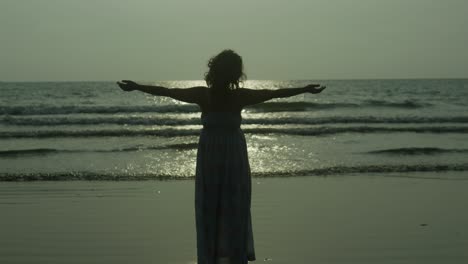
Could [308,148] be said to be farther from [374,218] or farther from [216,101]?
[216,101]

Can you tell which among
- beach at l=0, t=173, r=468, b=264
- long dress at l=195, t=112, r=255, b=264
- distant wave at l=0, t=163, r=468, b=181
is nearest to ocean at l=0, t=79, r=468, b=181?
distant wave at l=0, t=163, r=468, b=181

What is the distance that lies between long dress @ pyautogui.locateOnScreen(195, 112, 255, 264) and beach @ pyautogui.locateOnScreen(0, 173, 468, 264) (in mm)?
1198

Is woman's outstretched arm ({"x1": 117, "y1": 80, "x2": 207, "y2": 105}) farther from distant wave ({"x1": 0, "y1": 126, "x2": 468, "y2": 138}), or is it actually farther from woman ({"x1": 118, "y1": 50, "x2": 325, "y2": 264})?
distant wave ({"x1": 0, "y1": 126, "x2": 468, "y2": 138})

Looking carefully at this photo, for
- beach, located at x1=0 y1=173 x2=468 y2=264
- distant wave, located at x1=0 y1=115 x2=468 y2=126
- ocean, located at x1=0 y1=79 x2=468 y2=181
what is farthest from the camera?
distant wave, located at x1=0 y1=115 x2=468 y2=126

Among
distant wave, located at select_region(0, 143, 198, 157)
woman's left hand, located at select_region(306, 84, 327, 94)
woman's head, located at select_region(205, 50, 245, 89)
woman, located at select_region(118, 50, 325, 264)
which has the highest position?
woman's head, located at select_region(205, 50, 245, 89)

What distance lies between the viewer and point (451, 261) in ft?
19.8

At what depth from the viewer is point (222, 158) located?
4777 millimetres

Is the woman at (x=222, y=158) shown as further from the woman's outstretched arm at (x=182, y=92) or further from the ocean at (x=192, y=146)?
the ocean at (x=192, y=146)

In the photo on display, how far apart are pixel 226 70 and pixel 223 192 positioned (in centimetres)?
87

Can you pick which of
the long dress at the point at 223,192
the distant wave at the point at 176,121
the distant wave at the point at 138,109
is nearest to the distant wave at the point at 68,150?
the distant wave at the point at 176,121

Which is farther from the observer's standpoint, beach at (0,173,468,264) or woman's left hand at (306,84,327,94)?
→ beach at (0,173,468,264)

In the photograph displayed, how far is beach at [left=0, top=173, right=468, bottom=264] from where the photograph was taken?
6277 mm

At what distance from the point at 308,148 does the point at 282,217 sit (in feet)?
29.5

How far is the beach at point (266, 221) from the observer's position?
628 cm
